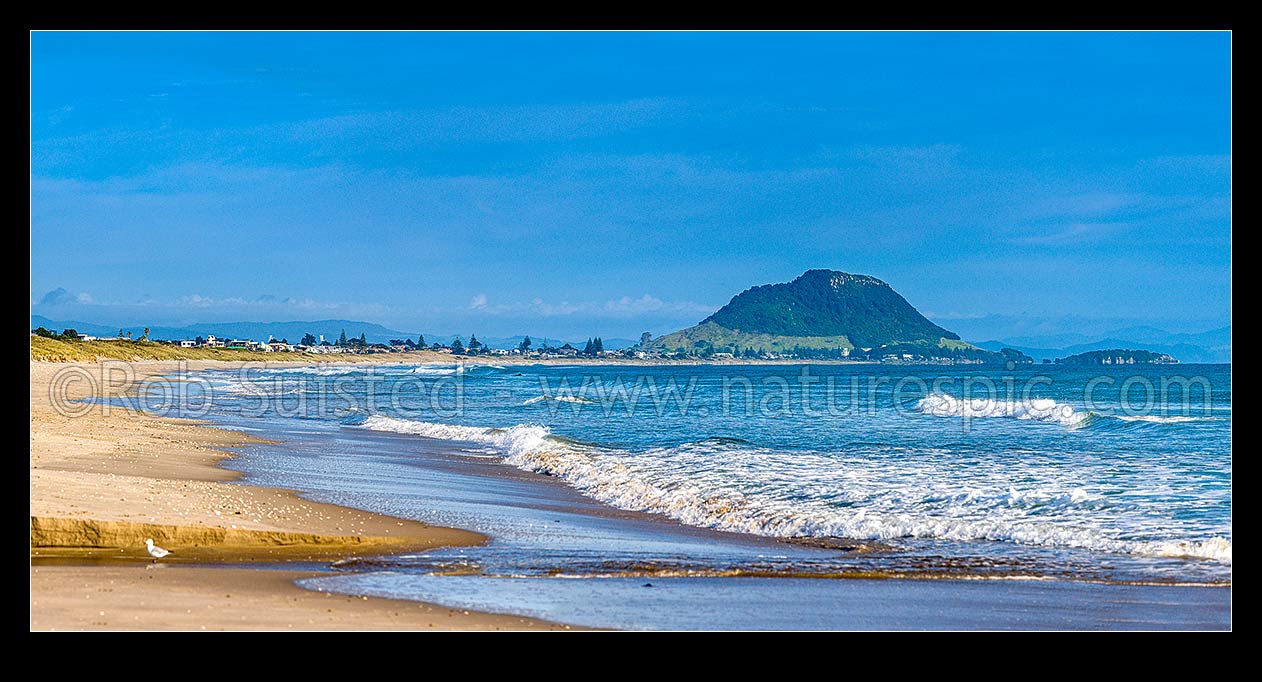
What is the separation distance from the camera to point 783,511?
1400 cm

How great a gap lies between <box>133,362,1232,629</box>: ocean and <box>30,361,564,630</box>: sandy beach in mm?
615

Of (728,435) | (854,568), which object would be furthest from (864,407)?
(854,568)

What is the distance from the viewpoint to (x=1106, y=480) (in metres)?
16.4

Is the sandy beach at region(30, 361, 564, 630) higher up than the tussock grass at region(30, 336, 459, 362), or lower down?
lower down

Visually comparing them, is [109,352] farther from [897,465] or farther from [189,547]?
[189,547]

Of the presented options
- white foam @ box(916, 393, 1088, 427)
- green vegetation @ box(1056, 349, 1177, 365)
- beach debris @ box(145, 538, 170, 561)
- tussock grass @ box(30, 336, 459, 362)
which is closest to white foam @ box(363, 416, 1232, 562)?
beach debris @ box(145, 538, 170, 561)

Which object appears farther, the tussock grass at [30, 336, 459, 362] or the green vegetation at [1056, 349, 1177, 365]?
the green vegetation at [1056, 349, 1177, 365]

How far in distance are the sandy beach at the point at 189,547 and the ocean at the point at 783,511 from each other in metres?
0.61

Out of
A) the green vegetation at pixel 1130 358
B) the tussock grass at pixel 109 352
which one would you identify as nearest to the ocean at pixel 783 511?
the tussock grass at pixel 109 352

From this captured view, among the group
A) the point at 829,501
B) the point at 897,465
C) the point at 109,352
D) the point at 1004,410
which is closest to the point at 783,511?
the point at 829,501

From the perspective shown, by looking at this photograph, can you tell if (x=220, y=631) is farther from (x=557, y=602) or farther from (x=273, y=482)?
(x=273, y=482)

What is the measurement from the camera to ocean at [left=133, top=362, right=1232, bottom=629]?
890 centimetres

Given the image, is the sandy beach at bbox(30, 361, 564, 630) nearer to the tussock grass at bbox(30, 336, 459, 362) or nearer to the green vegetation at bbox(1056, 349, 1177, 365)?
A: the tussock grass at bbox(30, 336, 459, 362)

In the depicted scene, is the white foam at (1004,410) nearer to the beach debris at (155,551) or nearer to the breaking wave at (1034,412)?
the breaking wave at (1034,412)
